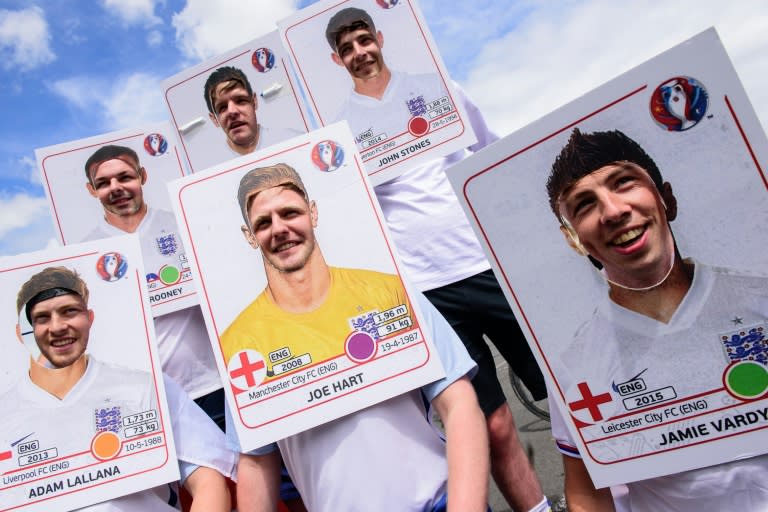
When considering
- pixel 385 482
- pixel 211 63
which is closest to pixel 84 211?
pixel 211 63

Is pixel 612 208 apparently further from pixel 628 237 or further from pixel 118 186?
pixel 118 186

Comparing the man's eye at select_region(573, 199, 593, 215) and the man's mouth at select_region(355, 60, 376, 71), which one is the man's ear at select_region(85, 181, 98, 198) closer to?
the man's mouth at select_region(355, 60, 376, 71)

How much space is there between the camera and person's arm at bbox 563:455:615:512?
4.05ft

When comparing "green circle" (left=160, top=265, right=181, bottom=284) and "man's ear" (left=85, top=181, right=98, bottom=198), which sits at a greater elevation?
"man's ear" (left=85, top=181, right=98, bottom=198)

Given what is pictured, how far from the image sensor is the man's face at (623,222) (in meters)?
1.06

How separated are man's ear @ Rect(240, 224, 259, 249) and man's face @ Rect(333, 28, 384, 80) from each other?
82cm

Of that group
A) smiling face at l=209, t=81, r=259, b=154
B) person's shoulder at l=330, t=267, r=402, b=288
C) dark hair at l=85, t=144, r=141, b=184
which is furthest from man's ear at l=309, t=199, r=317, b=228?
dark hair at l=85, t=144, r=141, b=184

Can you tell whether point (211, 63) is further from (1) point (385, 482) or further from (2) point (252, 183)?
(1) point (385, 482)

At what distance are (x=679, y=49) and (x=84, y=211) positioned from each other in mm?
2066

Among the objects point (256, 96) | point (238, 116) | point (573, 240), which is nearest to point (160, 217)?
point (238, 116)

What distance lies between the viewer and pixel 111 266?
1.58 metres

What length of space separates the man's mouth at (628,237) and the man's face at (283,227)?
2.21 ft

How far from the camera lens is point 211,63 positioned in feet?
7.66

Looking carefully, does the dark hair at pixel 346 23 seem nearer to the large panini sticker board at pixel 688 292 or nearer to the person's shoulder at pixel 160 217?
the person's shoulder at pixel 160 217
